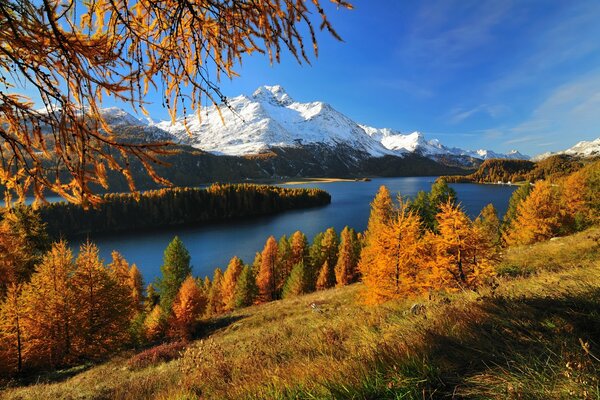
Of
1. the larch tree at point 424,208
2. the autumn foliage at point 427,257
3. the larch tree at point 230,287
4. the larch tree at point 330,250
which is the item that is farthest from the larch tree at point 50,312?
the larch tree at point 424,208

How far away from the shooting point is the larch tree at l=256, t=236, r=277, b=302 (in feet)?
142

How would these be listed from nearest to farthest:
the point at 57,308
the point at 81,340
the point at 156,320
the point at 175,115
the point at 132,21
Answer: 1. the point at 132,21
2. the point at 175,115
3. the point at 57,308
4. the point at 81,340
5. the point at 156,320

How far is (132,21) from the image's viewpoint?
3.22 m

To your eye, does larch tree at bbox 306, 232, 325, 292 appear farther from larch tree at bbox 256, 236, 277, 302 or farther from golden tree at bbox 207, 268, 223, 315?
golden tree at bbox 207, 268, 223, 315

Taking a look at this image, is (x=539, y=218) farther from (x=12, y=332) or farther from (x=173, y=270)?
(x=173, y=270)

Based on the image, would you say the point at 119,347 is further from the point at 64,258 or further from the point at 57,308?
the point at 64,258

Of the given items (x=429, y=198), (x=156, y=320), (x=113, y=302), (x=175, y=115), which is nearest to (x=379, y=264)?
(x=175, y=115)

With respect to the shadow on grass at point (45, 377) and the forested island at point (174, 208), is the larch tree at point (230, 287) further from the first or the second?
the forested island at point (174, 208)

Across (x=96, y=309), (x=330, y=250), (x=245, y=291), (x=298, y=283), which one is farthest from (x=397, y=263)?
(x=330, y=250)

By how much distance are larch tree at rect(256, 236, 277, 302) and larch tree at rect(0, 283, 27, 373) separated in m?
28.4

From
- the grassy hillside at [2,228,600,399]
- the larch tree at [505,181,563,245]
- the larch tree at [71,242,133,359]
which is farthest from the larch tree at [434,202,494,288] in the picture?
the larch tree at [71,242,133,359]

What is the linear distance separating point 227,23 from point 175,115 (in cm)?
124

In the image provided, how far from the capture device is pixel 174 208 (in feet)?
372

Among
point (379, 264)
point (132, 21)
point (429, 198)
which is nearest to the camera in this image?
point (132, 21)
